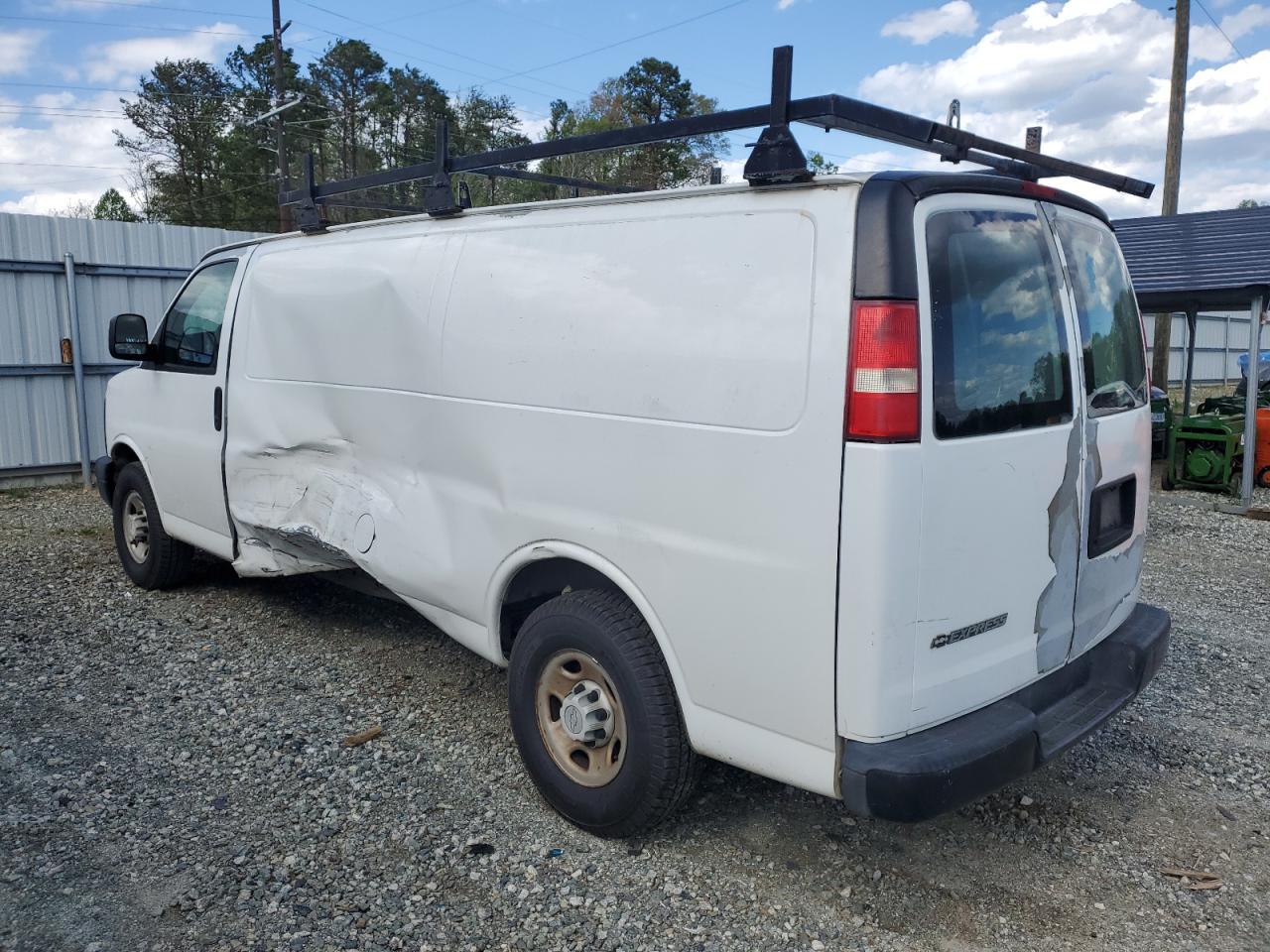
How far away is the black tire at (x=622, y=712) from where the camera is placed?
3.03m

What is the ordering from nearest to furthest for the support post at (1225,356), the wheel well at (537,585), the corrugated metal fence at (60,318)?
1. the wheel well at (537,585)
2. the corrugated metal fence at (60,318)
3. the support post at (1225,356)

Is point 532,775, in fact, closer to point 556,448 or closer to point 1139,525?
point 556,448

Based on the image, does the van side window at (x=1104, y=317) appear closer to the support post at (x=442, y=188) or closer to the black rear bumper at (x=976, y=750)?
the black rear bumper at (x=976, y=750)

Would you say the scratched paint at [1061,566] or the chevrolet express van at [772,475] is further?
the scratched paint at [1061,566]

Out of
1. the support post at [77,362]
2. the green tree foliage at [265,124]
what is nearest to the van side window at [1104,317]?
the support post at [77,362]

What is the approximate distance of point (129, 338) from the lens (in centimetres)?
564

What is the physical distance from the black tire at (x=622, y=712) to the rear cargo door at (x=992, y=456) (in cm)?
80

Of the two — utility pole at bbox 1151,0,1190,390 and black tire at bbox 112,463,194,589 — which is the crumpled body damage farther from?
utility pole at bbox 1151,0,1190,390

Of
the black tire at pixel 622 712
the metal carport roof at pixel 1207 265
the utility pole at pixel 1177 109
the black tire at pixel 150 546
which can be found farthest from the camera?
the utility pole at pixel 1177 109

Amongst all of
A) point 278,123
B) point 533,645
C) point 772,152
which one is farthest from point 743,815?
point 278,123

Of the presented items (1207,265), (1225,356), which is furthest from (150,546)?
(1225,356)

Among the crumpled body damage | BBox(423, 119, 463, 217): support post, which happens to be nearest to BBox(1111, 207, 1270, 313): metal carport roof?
BBox(423, 119, 463, 217): support post

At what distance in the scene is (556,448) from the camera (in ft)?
10.7

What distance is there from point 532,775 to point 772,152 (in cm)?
231
